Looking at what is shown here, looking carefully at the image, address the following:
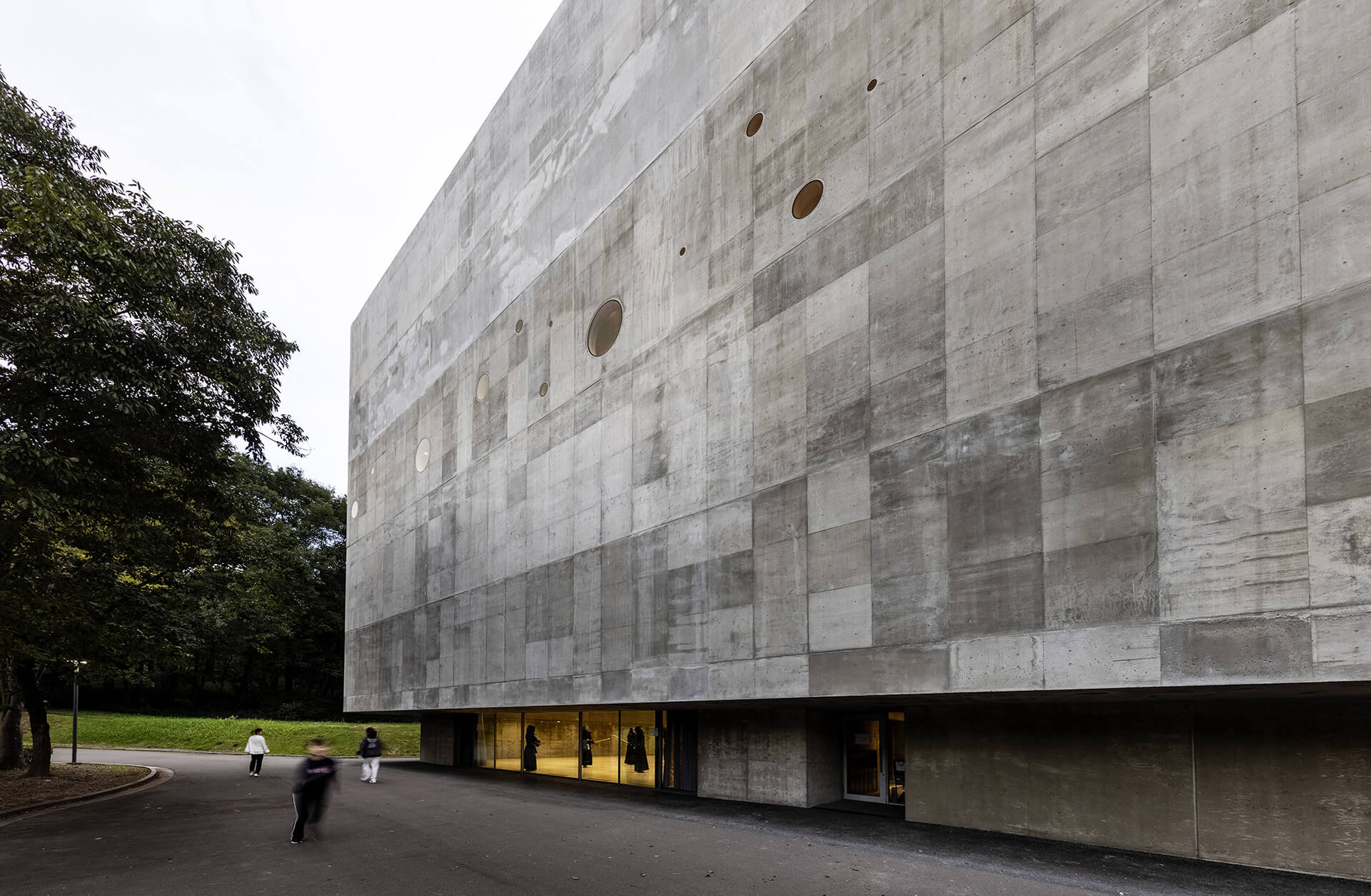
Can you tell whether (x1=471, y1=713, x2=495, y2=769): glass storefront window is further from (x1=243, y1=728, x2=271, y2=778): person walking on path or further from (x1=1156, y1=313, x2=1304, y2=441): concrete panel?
(x1=1156, y1=313, x2=1304, y2=441): concrete panel

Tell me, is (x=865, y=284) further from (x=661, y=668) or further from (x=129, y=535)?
(x=129, y=535)

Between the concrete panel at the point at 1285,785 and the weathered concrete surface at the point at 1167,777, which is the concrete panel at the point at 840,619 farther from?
the concrete panel at the point at 1285,785

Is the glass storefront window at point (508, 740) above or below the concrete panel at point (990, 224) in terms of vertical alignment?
below

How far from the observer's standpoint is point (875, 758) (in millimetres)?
15156

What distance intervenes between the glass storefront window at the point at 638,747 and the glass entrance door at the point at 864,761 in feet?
16.9

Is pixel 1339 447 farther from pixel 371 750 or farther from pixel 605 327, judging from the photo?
pixel 371 750

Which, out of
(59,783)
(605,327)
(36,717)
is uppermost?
(605,327)

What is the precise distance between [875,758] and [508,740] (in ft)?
49.4

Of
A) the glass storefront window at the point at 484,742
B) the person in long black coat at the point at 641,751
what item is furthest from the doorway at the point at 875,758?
the glass storefront window at the point at 484,742

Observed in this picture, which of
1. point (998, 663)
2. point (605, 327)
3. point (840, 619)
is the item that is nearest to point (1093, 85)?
point (998, 663)

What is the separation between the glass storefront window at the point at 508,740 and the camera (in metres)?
26.0

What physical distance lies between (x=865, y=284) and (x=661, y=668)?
7522mm

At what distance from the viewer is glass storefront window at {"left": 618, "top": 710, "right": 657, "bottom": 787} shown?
64.4ft

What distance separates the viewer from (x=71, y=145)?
13.8 meters
